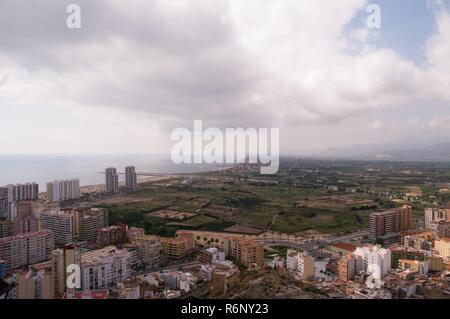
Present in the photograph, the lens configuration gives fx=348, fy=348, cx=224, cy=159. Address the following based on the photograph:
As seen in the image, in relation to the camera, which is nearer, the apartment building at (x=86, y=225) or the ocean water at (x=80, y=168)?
the apartment building at (x=86, y=225)

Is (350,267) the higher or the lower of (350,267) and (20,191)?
the lower

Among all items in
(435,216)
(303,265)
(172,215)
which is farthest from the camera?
(172,215)

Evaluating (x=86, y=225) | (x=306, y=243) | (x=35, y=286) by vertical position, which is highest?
(x=35, y=286)

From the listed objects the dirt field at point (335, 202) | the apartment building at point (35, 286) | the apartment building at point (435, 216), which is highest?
the apartment building at point (35, 286)

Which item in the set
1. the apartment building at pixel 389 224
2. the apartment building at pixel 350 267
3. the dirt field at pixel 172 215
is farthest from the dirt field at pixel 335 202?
the apartment building at pixel 350 267

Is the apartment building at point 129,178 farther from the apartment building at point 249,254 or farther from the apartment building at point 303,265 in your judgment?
the apartment building at point 303,265

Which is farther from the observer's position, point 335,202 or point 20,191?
point 335,202

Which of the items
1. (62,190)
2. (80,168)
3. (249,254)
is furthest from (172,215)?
(80,168)

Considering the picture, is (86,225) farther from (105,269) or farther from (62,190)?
(62,190)
